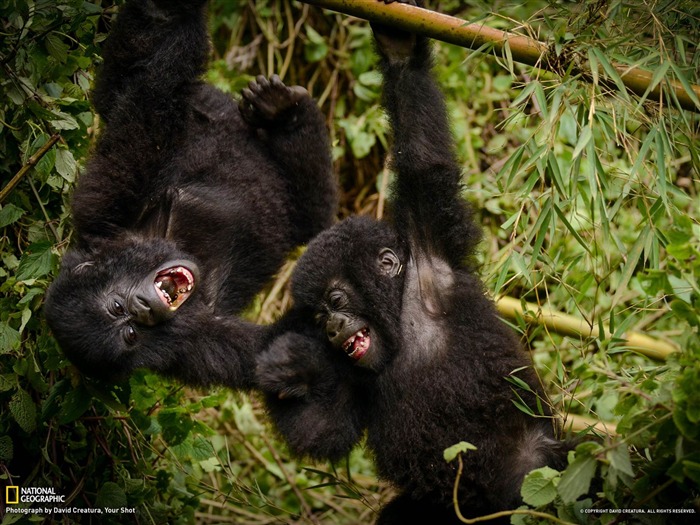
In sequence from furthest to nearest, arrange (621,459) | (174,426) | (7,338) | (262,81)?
(262,81)
(174,426)
(7,338)
(621,459)

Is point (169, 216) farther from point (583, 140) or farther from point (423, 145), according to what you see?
point (583, 140)

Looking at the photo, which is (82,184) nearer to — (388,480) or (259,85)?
(259,85)

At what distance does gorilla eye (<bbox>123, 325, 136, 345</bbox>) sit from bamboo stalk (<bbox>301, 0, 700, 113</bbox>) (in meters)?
1.67

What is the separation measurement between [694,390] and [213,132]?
2678mm

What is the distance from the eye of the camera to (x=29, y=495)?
11.7ft

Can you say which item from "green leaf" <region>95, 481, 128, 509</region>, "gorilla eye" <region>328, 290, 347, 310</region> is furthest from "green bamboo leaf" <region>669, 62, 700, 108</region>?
"green leaf" <region>95, 481, 128, 509</region>

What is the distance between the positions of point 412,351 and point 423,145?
0.93 meters

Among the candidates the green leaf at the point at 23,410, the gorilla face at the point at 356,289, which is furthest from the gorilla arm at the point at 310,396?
the green leaf at the point at 23,410

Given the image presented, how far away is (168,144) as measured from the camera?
3865 mm

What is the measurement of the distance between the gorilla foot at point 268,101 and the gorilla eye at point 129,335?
134 centimetres

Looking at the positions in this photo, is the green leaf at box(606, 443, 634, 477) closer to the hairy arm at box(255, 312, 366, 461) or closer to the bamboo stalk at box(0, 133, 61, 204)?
the hairy arm at box(255, 312, 366, 461)

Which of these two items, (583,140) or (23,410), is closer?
(583,140)

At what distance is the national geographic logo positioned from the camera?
3.53 m

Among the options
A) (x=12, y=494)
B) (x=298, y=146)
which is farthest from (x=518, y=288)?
(x=12, y=494)
